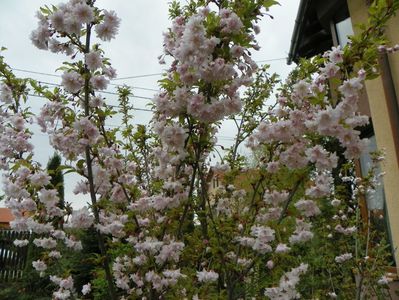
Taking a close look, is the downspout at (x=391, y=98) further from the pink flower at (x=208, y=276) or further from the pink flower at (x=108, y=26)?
the pink flower at (x=108, y=26)

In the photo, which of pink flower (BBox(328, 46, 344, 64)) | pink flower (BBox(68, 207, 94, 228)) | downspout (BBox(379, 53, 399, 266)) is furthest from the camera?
downspout (BBox(379, 53, 399, 266))

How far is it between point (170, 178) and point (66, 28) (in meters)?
1.06

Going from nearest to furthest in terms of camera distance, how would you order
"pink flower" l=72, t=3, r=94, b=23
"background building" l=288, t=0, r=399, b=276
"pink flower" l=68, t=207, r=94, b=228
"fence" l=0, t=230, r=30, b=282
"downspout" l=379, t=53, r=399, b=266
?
1. "pink flower" l=72, t=3, r=94, b=23
2. "pink flower" l=68, t=207, r=94, b=228
3. "downspout" l=379, t=53, r=399, b=266
4. "background building" l=288, t=0, r=399, b=276
5. "fence" l=0, t=230, r=30, b=282

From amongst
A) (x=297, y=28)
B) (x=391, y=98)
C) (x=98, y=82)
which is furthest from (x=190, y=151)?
(x=297, y=28)

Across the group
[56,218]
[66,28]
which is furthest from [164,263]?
[66,28]

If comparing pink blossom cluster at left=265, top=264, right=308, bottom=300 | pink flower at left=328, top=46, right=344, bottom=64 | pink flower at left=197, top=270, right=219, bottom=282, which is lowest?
pink blossom cluster at left=265, top=264, right=308, bottom=300

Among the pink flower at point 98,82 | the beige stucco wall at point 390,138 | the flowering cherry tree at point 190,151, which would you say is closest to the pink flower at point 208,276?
the flowering cherry tree at point 190,151

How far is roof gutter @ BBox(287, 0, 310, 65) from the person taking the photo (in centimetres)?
587

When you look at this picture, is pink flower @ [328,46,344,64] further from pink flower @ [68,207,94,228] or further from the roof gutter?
the roof gutter

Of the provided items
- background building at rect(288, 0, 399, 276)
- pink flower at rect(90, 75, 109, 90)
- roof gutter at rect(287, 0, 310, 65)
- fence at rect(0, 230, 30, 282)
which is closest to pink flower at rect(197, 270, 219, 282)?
pink flower at rect(90, 75, 109, 90)

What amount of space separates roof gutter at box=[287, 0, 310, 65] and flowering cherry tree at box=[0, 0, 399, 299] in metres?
3.88

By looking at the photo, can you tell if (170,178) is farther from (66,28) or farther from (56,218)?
(66,28)

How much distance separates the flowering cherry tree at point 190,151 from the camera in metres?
2.04

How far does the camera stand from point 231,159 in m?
3.30
